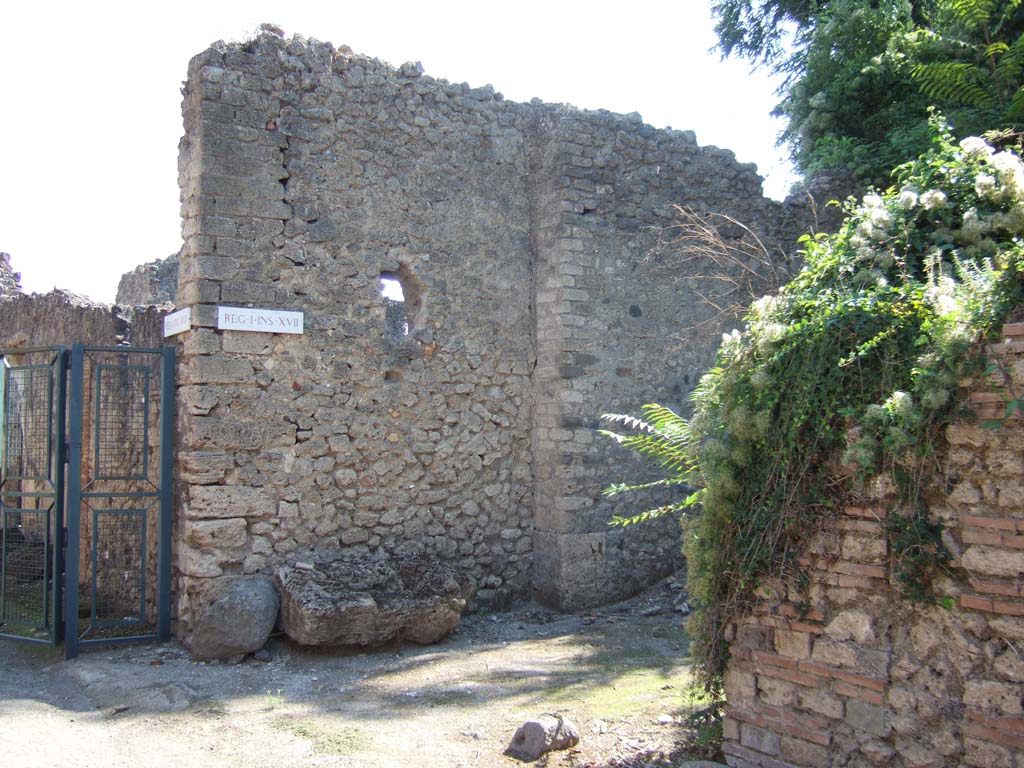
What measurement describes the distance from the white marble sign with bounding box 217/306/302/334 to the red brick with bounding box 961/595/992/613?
4.87m

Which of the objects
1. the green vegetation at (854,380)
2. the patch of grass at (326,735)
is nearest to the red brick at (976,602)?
the green vegetation at (854,380)

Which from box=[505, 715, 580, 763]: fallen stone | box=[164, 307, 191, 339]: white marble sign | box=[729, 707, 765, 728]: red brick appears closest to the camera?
box=[729, 707, 765, 728]: red brick

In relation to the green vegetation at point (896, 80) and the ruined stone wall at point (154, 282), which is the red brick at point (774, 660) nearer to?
the green vegetation at point (896, 80)

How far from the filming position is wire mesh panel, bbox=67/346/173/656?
6.47m

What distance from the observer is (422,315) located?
769 cm

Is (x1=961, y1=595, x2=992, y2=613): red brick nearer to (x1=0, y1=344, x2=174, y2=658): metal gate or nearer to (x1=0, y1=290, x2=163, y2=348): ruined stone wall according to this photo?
(x1=0, y1=344, x2=174, y2=658): metal gate

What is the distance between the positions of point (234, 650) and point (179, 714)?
104 centimetres

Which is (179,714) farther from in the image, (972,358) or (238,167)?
(972,358)

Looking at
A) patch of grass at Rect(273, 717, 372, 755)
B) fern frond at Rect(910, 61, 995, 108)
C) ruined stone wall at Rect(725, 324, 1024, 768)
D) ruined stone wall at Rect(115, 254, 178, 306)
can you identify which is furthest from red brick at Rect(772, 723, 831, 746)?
ruined stone wall at Rect(115, 254, 178, 306)

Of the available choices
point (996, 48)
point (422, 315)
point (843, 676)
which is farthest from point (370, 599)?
point (996, 48)

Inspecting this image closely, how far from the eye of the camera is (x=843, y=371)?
3947mm

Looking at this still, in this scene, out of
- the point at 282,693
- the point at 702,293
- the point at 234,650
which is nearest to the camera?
the point at 282,693

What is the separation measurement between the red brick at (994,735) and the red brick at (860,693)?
13.4 inches

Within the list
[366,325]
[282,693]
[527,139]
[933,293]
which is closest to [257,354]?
[366,325]
